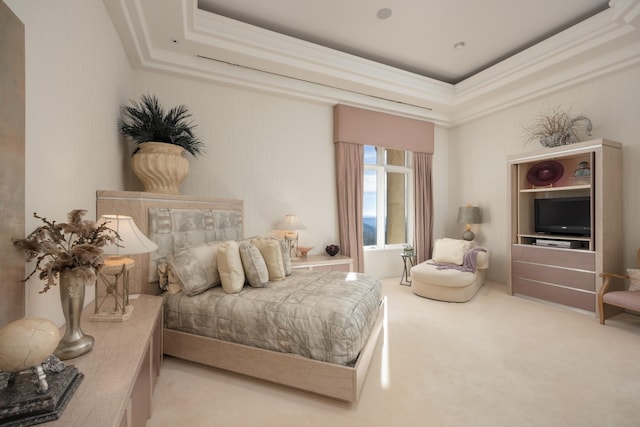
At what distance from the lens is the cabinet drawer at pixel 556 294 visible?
3.47 m

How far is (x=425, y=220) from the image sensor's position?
5379mm

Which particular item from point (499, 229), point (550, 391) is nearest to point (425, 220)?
point (499, 229)

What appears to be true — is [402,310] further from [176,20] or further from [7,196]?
[176,20]

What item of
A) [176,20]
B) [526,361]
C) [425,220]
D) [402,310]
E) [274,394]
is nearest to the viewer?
[274,394]

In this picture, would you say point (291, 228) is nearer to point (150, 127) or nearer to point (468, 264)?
point (150, 127)

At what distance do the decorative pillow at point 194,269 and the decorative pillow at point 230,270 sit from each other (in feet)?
0.41

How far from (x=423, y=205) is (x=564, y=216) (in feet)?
6.56

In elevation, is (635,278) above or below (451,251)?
below

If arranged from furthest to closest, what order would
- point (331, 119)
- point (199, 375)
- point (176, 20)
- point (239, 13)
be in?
point (331, 119) → point (239, 13) → point (176, 20) → point (199, 375)

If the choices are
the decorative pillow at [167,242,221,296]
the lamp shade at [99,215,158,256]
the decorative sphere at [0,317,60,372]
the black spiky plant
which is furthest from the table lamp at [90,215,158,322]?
the black spiky plant

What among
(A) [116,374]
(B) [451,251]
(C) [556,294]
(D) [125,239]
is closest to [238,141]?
(D) [125,239]

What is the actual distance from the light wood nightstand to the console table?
6.58 ft

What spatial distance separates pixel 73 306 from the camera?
1348 mm

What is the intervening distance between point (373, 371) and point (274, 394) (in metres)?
0.76
